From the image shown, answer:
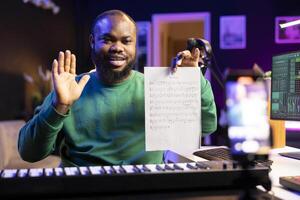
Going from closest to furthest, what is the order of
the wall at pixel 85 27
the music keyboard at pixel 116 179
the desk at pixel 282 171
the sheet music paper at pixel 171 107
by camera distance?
the music keyboard at pixel 116 179 < the desk at pixel 282 171 < the sheet music paper at pixel 171 107 < the wall at pixel 85 27

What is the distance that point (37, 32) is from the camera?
179 inches

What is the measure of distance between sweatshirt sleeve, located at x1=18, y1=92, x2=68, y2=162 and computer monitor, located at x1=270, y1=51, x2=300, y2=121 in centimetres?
101

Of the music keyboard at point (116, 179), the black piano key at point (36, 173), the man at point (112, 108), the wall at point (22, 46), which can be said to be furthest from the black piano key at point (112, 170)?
the wall at point (22, 46)

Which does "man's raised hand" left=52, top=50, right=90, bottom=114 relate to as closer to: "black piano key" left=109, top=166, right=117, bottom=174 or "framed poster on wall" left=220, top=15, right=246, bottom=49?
"black piano key" left=109, top=166, right=117, bottom=174

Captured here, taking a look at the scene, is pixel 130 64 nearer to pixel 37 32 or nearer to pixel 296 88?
pixel 296 88

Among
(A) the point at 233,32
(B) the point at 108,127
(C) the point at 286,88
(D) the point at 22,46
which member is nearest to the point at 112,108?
(B) the point at 108,127

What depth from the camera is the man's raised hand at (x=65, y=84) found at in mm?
1036

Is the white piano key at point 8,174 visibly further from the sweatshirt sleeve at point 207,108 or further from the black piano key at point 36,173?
the sweatshirt sleeve at point 207,108

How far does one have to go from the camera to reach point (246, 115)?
590mm

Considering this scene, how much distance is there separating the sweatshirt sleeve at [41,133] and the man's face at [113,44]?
264mm

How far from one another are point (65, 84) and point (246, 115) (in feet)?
A: 1.96

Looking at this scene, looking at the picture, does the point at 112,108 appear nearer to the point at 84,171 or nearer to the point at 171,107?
the point at 171,107

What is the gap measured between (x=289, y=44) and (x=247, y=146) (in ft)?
14.4

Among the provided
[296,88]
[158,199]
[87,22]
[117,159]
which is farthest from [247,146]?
[87,22]
